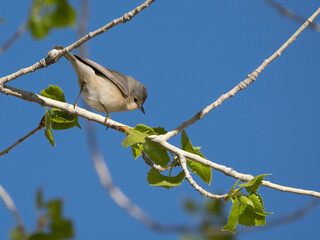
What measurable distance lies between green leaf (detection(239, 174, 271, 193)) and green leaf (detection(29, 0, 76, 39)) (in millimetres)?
2005

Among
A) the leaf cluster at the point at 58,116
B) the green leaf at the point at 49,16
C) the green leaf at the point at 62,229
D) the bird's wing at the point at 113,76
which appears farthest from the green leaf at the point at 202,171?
the bird's wing at the point at 113,76

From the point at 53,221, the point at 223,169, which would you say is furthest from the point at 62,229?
the point at 223,169

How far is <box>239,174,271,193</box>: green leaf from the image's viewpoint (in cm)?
284

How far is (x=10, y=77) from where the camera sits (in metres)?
2.98

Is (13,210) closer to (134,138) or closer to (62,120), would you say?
(134,138)

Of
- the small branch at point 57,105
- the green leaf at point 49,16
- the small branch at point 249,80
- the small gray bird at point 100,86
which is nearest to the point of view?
the green leaf at point 49,16

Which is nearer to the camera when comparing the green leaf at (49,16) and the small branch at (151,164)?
the green leaf at (49,16)

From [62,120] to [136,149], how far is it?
78 cm

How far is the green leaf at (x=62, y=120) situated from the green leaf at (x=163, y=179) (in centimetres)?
88

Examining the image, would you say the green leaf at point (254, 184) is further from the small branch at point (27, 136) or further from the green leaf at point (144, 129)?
the small branch at point (27, 136)

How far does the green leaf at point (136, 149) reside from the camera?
3092 millimetres

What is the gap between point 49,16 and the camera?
1250 mm

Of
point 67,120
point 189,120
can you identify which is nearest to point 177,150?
point 189,120

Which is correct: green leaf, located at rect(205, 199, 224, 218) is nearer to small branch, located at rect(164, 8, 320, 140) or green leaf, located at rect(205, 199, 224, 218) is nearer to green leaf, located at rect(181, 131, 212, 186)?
small branch, located at rect(164, 8, 320, 140)
